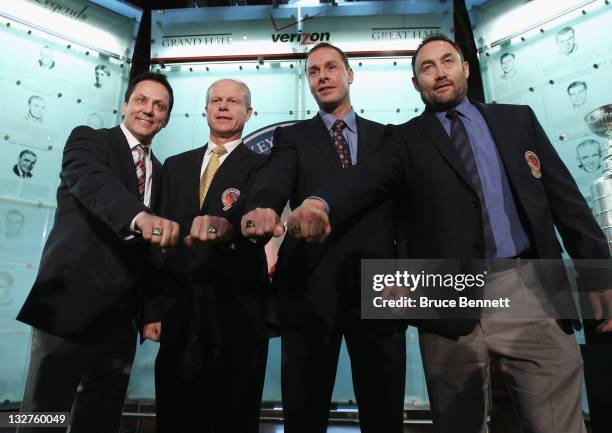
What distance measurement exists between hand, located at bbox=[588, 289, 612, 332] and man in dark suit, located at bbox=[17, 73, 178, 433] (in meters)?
1.19

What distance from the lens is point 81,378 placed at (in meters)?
1.40

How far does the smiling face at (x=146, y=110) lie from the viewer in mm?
1634

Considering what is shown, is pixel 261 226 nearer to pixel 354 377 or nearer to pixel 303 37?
pixel 354 377

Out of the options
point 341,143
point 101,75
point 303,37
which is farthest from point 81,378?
point 303,37

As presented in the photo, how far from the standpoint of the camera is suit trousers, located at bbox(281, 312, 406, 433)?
3.52ft

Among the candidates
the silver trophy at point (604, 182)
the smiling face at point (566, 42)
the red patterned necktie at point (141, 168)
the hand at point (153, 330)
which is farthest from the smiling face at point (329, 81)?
the smiling face at point (566, 42)

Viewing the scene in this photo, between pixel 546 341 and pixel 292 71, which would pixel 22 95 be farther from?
pixel 546 341

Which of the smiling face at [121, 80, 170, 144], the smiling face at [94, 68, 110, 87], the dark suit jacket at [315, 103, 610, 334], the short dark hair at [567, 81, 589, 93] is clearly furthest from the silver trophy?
the smiling face at [94, 68, 110, 87]

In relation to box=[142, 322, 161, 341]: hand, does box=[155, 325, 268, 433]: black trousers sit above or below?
below

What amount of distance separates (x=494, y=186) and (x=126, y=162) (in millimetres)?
1279

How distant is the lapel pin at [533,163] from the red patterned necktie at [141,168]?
131 cm

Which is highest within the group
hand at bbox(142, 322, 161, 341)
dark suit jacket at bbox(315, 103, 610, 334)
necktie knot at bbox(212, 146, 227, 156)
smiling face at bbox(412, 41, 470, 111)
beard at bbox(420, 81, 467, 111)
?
smiling face at bbox(412, 41, 470, 111)

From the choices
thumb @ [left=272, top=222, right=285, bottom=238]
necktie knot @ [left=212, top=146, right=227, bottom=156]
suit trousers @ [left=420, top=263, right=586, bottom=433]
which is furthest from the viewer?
necktie knot @ [left=212, top=146, right=227, bottom=156]

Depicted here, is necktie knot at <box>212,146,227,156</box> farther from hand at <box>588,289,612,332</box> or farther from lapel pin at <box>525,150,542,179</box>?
Result: hand at <box>588,289,612,332</box>
